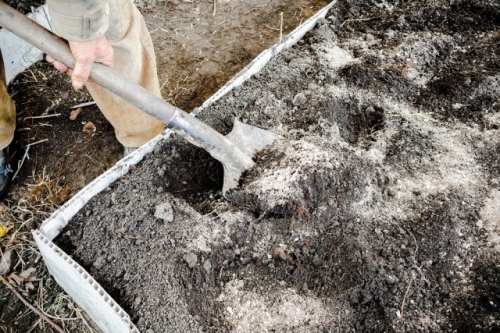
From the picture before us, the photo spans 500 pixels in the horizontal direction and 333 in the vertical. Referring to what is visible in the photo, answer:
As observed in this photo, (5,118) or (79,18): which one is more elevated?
(79,18)

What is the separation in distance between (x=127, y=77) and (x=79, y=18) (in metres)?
0.53

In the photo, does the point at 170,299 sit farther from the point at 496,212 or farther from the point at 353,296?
the point at 496,212

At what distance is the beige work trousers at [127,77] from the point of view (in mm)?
2217

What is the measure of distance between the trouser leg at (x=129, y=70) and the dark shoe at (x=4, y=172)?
2.01 ft

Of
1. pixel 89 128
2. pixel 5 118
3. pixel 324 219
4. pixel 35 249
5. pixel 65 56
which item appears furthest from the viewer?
pixel 89 128

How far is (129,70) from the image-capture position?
2.36 meters

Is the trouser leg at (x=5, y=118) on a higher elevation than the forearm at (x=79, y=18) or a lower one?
lower

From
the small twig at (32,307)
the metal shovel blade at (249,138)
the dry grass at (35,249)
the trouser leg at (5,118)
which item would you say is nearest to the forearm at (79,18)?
the metal shovel blade at (249,138)

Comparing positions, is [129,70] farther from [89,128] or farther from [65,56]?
[89,128]

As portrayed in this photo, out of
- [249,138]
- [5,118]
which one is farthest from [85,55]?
[5,118]

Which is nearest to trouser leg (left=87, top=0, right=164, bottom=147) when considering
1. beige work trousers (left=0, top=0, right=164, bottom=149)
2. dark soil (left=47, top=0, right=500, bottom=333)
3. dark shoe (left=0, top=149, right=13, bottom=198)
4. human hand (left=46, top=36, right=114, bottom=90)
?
beige work trousers (left=0, top=0, right=164, bottom=149)

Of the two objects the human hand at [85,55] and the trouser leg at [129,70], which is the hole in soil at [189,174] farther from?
the human hand at [85,55]

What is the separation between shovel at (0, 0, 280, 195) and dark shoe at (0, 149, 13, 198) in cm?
89

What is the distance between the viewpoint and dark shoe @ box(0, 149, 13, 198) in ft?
8.59
